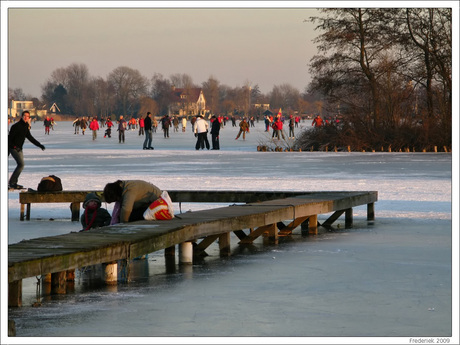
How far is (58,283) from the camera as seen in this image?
24.6ft

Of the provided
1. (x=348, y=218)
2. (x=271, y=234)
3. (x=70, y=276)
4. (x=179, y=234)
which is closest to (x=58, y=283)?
(x=70, y=276)

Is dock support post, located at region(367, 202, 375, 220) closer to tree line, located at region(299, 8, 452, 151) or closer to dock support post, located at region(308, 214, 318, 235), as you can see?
dock support post, located at region(308, 214, 318, 235)

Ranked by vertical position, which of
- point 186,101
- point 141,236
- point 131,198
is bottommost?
point 141,236

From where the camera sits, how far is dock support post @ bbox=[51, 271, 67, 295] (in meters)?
7.46

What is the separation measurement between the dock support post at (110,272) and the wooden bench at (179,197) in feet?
16.6

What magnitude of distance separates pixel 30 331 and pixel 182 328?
3.18ft

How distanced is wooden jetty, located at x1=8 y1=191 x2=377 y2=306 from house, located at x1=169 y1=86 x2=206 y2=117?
154 meters

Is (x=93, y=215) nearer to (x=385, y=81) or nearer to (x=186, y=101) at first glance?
(x=385, y=81)

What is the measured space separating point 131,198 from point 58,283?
202 cm

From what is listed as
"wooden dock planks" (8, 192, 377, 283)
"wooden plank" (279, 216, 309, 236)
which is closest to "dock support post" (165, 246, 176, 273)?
"wooden dock planks" (8, 192, 377, 283)

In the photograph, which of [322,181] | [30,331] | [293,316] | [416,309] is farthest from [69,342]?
[322,181]

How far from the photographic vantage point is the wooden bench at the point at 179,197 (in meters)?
12.9

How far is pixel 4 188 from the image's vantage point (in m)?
5.32


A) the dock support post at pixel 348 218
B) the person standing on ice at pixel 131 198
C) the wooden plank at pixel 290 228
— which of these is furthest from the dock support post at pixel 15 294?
the dock support post at pixel 348 218
